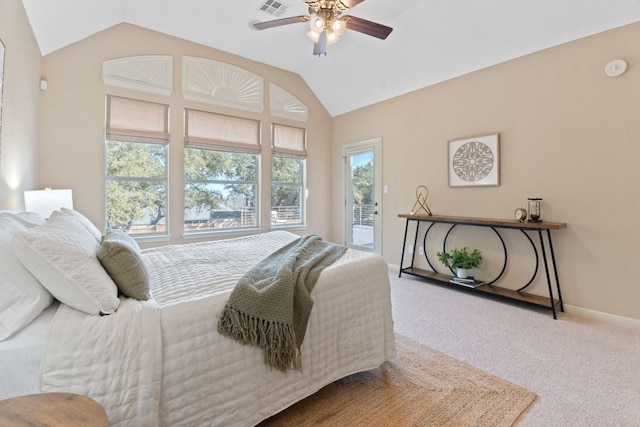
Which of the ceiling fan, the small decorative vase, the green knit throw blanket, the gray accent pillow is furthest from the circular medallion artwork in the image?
the gray accent pillow

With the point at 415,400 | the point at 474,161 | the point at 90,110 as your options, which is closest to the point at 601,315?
the point at 474,161

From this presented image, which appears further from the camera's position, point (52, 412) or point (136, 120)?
point (136, 120)

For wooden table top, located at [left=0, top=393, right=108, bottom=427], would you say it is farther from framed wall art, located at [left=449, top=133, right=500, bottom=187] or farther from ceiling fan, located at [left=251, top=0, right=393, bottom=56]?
framed wall art, located at [left=449, top=133, right=500, bottom=187]

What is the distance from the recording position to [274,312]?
1.43 meters

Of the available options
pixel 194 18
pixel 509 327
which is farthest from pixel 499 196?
pixel 194 18

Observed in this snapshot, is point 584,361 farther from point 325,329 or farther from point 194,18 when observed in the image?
point 194,18

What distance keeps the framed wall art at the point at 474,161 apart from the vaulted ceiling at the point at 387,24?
90 cm

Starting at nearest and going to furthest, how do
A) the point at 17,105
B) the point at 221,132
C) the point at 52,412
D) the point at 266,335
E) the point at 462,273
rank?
the point at 52,412, the point at 266,335, the point at 17,105, the point at 462,273, the point at 221,132

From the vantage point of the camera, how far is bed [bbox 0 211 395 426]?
1041 millimetres

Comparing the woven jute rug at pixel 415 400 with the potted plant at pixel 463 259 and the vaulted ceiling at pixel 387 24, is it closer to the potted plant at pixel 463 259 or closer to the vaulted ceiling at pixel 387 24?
the potted plant at pixel 463 259

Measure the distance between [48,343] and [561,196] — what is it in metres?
4.03

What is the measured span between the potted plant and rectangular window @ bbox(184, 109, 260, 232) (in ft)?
9.62

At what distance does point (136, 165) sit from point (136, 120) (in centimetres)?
57

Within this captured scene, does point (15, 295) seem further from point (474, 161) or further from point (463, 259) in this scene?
point (474, 161)
